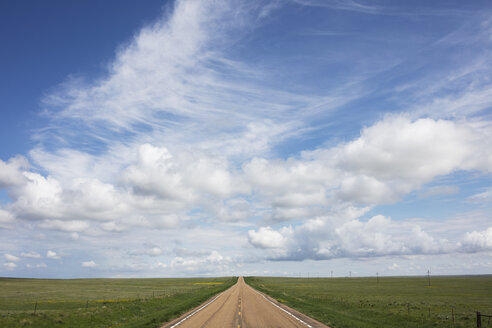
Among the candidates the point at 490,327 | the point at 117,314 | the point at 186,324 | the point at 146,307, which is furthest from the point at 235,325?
the point at 490,327

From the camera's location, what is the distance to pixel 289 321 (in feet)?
67.9

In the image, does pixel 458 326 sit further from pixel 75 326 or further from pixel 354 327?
pixel 75 326

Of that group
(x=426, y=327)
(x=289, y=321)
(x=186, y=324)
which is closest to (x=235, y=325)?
(x=186, y=324)

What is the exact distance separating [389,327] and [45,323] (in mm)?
22299

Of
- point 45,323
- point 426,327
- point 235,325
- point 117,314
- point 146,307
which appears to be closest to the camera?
point 235,325

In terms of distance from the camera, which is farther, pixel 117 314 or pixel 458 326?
pixel 117 314

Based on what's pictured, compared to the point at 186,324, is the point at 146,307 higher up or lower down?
lower down

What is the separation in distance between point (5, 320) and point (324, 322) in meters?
21.0

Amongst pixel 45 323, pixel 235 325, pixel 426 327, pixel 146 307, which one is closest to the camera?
pixel 235 325

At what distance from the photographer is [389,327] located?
20.8m

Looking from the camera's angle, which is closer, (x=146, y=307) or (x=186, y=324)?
(x=186, y=324)

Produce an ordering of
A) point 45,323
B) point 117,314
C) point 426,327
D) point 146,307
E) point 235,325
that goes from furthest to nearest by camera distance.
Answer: point 146,307
point 117,314
point 426,327
point 45,323
point 235,325

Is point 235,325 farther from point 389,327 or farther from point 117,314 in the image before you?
point 117,314

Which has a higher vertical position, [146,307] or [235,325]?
[235,325]
